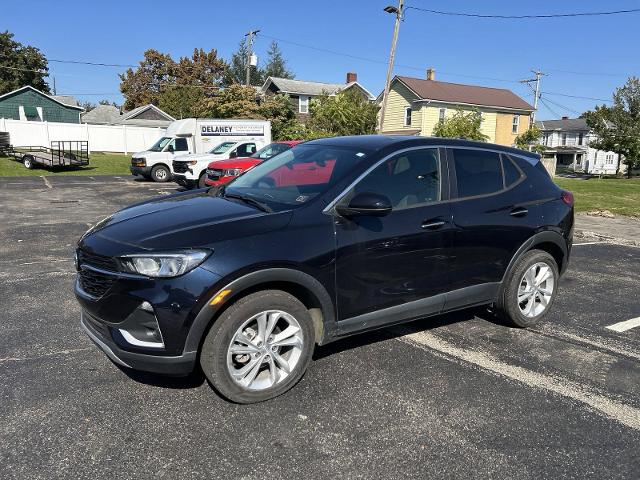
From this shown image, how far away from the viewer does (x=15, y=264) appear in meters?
6.77

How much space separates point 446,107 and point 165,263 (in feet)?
133

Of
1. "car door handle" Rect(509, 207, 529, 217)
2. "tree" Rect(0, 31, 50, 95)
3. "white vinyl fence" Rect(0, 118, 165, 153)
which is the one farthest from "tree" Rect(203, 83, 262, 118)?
"tree" Rect(0, 31, 50, 95)

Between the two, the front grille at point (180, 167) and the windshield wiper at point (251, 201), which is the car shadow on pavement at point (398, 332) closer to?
the windshield wiper at point (251, 201)

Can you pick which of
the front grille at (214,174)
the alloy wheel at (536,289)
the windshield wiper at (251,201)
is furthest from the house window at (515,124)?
the windshield wiper at (251,201)

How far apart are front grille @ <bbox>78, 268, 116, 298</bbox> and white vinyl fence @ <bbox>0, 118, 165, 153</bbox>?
3123 cm

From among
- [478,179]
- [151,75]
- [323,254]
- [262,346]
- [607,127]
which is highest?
[151,75]

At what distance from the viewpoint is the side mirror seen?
3477 millimetres

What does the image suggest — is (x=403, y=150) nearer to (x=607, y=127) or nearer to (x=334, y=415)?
(x=334, y=415)

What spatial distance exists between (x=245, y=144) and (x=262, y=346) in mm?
15282

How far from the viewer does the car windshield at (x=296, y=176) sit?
3.75 metres

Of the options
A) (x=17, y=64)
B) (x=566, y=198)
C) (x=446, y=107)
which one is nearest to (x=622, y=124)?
(x=446, y=107)

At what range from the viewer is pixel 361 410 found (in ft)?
10.9

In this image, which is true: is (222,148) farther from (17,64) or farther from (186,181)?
(17,64)

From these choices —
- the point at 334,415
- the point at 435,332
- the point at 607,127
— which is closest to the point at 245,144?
Result: the point at 435,332
